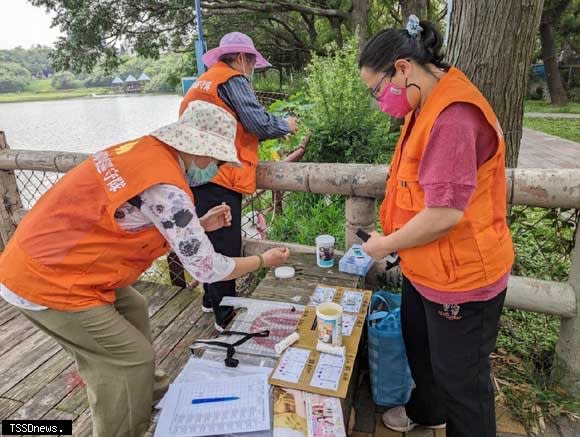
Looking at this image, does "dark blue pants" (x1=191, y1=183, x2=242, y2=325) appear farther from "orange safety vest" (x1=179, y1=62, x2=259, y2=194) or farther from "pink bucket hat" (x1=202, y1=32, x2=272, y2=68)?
"pink bucket hat" (x1=202, y1=32, x2=272, y2=68)

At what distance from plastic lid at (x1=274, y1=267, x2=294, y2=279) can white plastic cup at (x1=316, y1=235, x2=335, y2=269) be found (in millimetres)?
167

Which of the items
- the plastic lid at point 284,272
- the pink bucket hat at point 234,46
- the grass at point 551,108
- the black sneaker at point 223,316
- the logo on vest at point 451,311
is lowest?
the black sneaker at point 223,316

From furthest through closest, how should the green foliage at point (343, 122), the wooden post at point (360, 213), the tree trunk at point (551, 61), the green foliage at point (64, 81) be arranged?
the tree trunk at point (551, 61)
the green foliage at point (64, 81)
the green foliage at point (343, 122)
the wooden post at point (360, 213)

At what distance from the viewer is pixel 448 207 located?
119 centimetres

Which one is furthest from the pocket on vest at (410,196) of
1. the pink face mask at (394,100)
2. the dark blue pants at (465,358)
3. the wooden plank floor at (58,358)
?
the wooden plank floor at (58,358)

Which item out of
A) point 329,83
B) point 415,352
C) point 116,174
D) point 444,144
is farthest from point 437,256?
point 329,83

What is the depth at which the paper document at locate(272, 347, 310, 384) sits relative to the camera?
151 centimetres

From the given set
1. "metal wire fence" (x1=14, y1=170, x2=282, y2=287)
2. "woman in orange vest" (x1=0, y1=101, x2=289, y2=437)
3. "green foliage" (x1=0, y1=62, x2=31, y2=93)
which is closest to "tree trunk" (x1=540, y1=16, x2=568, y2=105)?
"metal wire fence" (x1=14, y1=170, x2=282, y2=287)

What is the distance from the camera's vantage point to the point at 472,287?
4.35 feet

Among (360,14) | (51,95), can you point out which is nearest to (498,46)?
(360,14)

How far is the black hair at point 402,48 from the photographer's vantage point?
1287 millimetres

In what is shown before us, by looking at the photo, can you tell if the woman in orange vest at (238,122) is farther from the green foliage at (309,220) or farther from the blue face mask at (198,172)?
the green foliage at (309,220)

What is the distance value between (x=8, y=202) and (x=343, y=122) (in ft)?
10.2

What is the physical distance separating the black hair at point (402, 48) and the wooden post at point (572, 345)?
1187 mm
